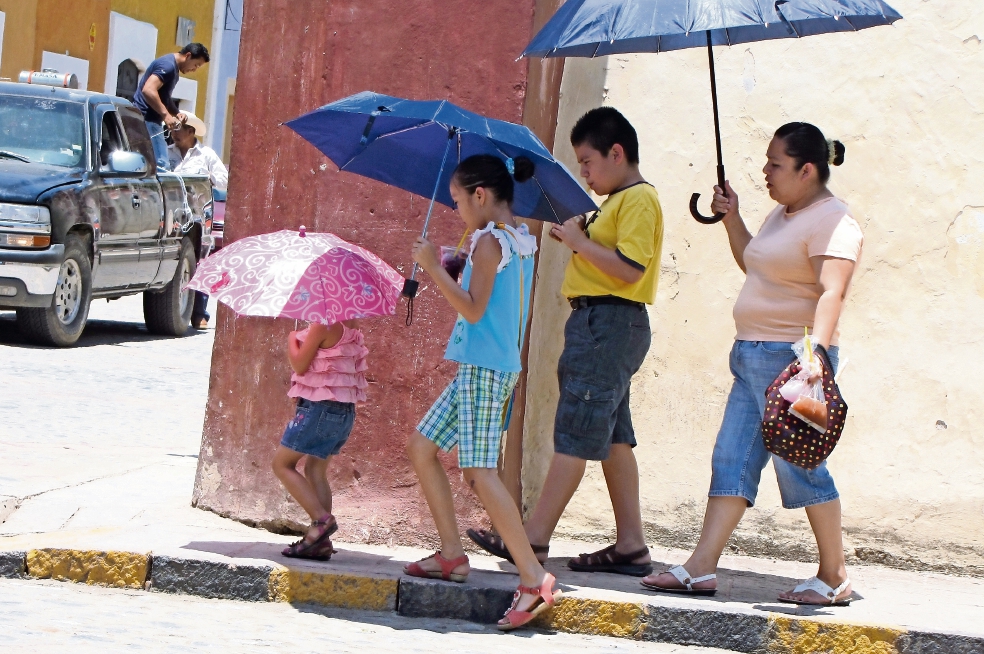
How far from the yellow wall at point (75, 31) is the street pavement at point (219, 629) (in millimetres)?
17538

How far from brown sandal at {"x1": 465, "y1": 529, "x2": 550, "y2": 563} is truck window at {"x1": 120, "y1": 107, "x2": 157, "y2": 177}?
774 cm

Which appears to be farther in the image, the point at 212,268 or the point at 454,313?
the point at 454,313

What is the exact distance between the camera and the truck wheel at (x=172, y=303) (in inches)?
523

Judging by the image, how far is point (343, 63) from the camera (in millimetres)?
6004

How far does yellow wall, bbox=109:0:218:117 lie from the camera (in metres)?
24.6

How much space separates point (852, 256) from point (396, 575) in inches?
78.5

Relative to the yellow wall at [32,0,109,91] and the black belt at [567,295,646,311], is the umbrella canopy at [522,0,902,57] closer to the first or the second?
the black belt at [567,295,646,311]

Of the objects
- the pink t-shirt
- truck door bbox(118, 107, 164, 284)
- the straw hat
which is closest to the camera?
the pink t-shirt

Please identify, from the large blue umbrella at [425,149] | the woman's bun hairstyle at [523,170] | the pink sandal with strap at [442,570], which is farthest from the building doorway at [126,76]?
the woman's bun hairstyle at [523,170]

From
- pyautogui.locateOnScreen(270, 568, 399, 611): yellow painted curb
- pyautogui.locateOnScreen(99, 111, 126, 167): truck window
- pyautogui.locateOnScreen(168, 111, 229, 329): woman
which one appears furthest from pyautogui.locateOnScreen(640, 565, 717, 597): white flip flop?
pyautogui.locateOnScreen(168, 111, 229, 329): woman

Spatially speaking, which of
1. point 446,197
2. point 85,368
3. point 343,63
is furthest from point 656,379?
point 85,368

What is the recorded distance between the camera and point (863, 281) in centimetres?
628

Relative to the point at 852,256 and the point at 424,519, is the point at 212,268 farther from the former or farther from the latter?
the point at 852,256

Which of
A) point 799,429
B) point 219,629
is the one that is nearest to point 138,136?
point 219,629
